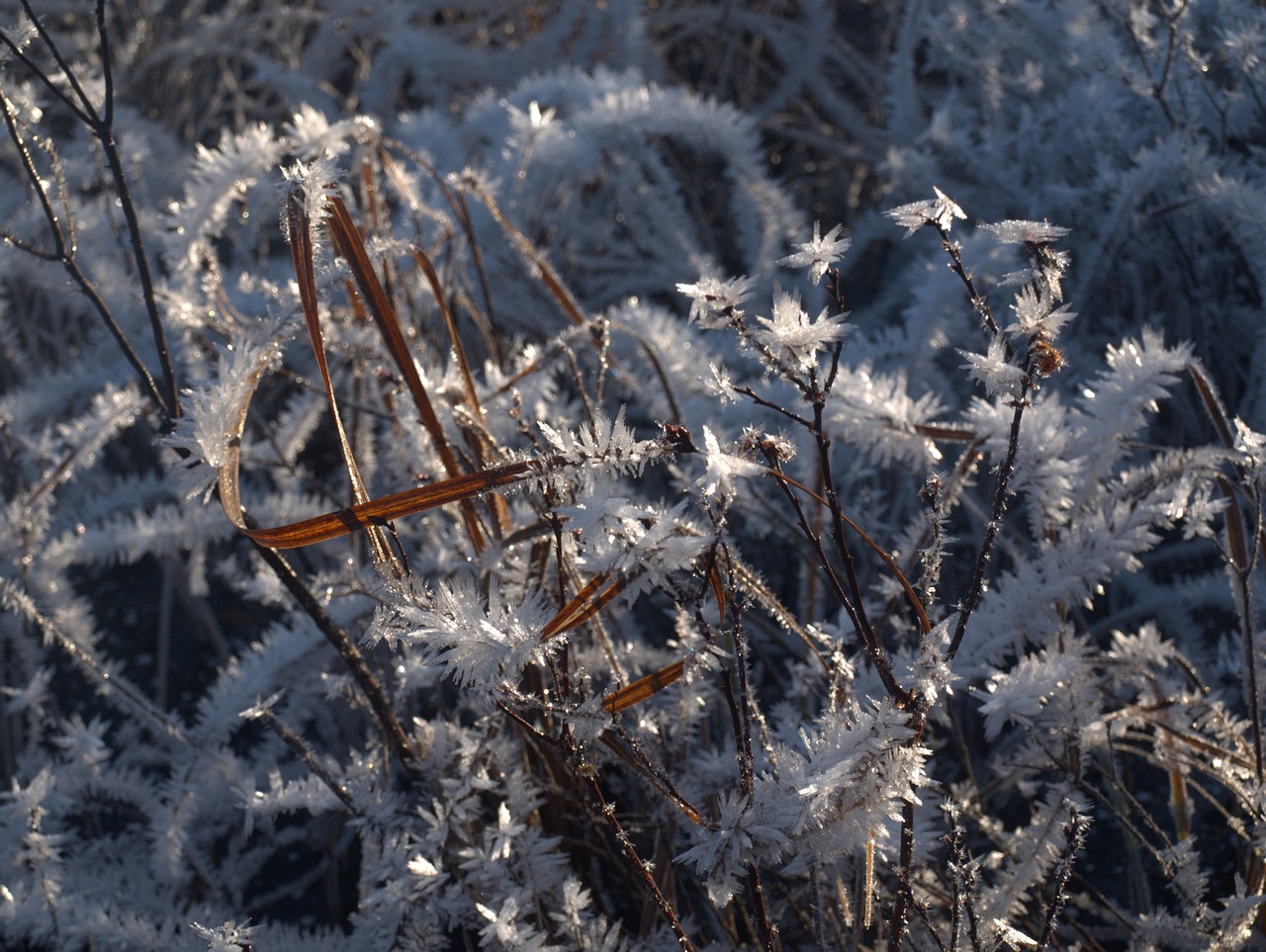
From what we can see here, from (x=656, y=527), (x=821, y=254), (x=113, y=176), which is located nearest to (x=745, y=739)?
(x=656, y=527)

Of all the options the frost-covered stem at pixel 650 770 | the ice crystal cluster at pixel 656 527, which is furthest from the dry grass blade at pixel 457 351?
the frost-covered stem at pixel 650 770

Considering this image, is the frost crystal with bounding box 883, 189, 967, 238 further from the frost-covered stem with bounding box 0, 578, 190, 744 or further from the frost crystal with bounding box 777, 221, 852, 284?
the frost-covered stem with bounding box 0, 578, 190, 744

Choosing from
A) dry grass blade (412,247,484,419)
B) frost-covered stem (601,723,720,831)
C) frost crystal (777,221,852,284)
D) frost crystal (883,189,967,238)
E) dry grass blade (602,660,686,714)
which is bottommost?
frost-covered stem (601,723,720,831)

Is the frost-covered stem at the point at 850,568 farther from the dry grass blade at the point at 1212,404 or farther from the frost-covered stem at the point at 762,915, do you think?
the dry grass blade at the point at 1212,404

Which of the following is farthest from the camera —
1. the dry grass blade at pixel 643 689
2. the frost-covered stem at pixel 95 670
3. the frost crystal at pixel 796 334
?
the frost-covered stem at pixel 95 670

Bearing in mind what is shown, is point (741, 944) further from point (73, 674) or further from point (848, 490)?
point (73, 674)

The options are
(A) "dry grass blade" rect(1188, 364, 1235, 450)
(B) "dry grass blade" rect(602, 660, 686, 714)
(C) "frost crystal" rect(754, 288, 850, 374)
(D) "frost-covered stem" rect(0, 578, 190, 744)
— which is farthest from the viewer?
(D) "frost-covered stem" rect(0, 578, 190, 744)

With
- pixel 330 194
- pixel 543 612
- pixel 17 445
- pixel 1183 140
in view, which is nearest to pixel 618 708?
pixel 543 612

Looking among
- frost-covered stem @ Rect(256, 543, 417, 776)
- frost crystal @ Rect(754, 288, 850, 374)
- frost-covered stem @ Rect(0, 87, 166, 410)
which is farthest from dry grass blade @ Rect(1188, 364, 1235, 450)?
frost-covered stem @ Rect(0, 87, 166, 410)

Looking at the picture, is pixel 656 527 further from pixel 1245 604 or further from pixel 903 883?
pixel 1245 604
